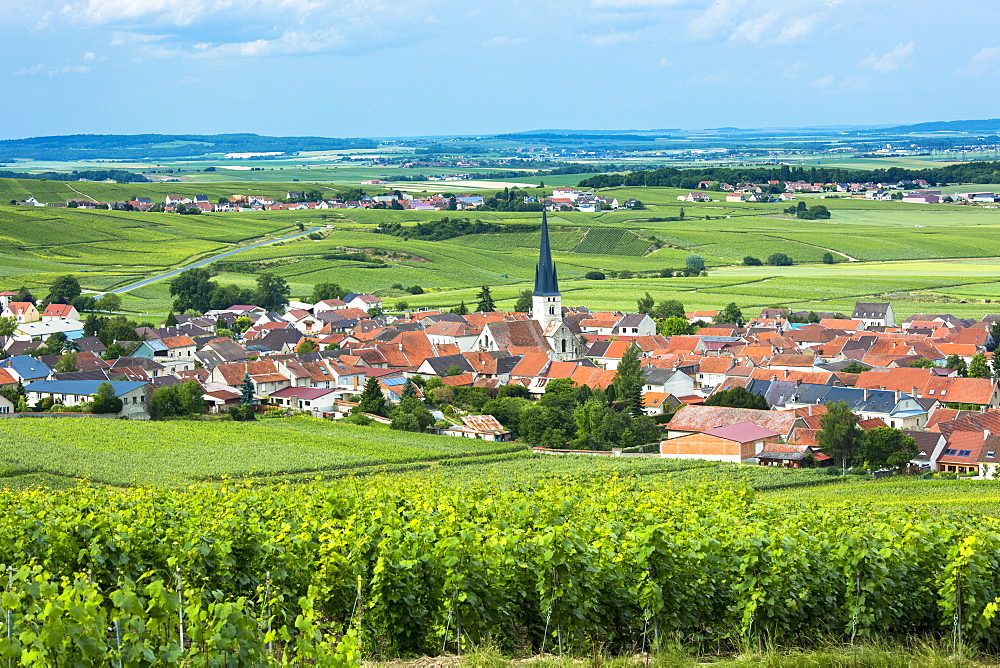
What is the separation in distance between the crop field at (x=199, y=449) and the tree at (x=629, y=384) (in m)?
8.32

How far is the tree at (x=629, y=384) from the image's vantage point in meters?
49.3

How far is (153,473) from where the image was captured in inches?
1342

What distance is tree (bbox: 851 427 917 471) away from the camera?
3806 centimetres

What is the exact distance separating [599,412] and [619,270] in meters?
65.3

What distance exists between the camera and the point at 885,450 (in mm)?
38312

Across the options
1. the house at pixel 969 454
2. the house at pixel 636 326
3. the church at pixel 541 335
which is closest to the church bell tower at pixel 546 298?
the church at pixel 541 335

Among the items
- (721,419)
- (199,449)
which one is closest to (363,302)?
(721,419)

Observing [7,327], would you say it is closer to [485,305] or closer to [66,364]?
[66,364]

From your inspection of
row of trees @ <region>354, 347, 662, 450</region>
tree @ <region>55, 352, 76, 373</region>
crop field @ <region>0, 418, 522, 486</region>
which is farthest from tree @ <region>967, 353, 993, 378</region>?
tree @ <region>55, 352, 76, 373</region>

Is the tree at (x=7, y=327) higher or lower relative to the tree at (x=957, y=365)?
higher

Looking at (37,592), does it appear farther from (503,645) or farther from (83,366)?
(83,366)

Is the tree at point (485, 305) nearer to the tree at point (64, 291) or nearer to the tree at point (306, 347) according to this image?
the tree at point (306, 347)

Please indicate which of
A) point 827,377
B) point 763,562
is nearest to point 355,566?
point 763,562

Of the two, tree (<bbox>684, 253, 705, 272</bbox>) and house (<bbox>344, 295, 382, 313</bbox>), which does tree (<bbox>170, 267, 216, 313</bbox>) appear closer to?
house (<bbox>344, 295, 382, 313</bbox>)
